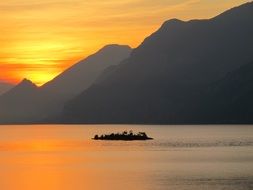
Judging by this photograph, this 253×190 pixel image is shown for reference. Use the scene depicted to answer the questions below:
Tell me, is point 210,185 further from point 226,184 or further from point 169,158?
point 169,158

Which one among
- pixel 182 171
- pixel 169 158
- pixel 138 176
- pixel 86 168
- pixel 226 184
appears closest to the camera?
pixel 226 184

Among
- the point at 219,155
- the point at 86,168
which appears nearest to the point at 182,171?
the point at 86,168

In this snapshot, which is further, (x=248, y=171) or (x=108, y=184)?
(x=248, y=171)

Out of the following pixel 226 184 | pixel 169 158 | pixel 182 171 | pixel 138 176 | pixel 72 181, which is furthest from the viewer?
pixel 169 158

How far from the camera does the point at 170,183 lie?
12088cm

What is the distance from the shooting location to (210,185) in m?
117

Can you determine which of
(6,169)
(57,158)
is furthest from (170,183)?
(57,158)

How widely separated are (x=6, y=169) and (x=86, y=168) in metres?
18.0

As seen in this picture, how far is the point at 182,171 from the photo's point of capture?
480 feet

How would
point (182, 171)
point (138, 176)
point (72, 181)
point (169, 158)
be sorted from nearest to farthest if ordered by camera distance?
point (72, 181), point (138, 176), point (182, 171), point (169, 158)

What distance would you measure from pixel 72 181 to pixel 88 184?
5967 mm

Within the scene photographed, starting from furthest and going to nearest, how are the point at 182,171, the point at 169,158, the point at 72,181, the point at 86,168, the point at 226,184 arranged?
the point at 169,158
the point at 86,168
the point at 182,171
the point at 72,181
the point at 226,184

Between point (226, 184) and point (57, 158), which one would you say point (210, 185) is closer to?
point (226, 184)

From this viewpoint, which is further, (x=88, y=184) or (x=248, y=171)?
(x=248, y=171)
